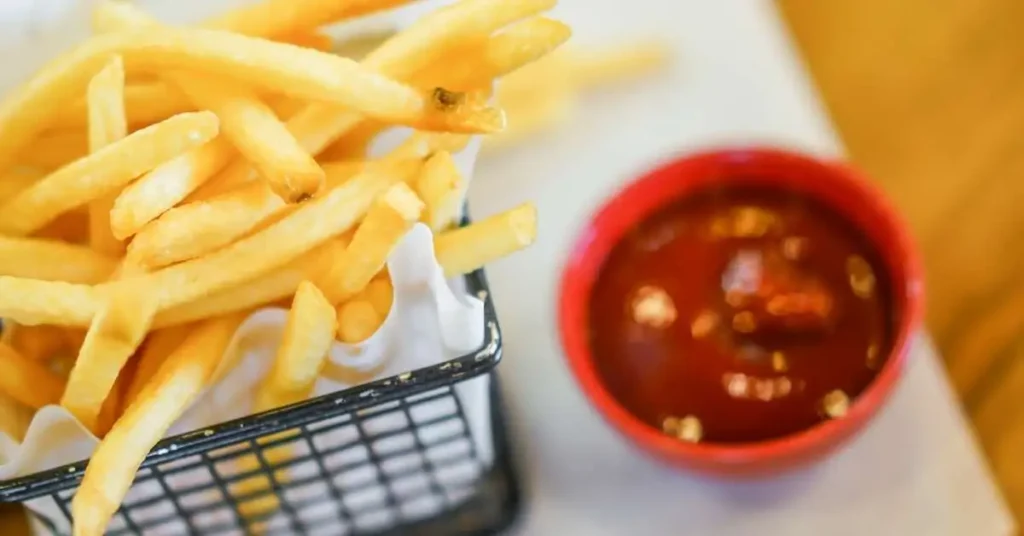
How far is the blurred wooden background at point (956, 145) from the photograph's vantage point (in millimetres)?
771

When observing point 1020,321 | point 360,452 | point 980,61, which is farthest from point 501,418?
point 980,61

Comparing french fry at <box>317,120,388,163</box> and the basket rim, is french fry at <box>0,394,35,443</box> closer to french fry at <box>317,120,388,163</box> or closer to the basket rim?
the basket rim

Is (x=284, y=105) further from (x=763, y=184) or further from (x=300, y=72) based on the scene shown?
(x=763, y=184)

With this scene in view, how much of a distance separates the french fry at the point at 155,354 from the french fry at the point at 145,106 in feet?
0.36

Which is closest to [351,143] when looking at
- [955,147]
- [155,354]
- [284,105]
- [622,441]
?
[284,105]

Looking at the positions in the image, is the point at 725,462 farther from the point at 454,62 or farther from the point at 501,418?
the point at 454,62

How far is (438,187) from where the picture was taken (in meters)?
0.51

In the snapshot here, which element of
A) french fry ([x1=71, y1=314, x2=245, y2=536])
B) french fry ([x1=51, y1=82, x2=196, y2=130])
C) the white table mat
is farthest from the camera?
the white table mat

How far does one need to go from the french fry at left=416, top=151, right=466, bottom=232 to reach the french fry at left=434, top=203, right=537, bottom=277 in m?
0.01

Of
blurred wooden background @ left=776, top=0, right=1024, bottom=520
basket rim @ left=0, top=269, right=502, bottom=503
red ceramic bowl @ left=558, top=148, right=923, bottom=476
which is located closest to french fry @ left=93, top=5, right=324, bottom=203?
basket rim @ left=0, top=269, right=502, bottom=503

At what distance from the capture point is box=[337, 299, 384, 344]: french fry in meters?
0.52

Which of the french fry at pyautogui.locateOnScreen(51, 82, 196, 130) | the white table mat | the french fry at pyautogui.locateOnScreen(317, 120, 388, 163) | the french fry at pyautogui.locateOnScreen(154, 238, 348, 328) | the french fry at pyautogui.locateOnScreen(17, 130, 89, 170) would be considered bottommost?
the white table mat

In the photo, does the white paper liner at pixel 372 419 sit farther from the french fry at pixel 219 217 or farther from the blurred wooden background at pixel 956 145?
the blurred wooden background at pixel 956 145

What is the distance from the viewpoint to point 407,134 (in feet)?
2.01
